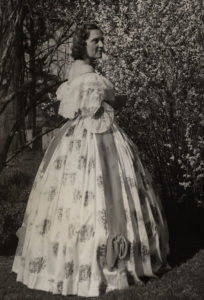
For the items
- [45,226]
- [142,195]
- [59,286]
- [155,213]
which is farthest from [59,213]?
[155,213]

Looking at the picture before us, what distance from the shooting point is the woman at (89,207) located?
436 centimetres

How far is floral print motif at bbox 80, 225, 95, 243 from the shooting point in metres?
4.36

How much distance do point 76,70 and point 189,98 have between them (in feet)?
6.25

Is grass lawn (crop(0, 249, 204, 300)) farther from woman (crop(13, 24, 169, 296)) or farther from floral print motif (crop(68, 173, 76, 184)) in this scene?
floral print motif (crop(68, 173, 76, 184))

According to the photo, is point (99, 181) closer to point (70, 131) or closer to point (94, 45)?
point (70, 131)

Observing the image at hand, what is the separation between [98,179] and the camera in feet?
14.6

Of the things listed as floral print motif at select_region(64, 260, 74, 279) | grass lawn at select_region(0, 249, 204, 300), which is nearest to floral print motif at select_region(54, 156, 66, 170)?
floral print motif at select_region(64, 260, 74, 279)

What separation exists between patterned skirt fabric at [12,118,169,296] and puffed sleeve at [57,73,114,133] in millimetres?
86

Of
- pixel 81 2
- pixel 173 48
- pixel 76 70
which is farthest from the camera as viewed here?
pixel 81 2

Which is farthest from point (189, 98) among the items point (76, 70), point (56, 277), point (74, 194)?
point (56, 277)

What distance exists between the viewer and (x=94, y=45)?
474 cm

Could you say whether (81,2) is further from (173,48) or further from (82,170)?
(82,170)

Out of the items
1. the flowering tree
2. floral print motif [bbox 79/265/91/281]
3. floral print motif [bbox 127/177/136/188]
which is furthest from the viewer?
the flowering tree

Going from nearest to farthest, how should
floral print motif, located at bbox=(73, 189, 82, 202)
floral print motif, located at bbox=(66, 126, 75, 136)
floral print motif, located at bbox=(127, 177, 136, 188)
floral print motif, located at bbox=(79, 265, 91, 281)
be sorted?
floral print motif, located at bbox=(79, 265, 91, 281)
floral print motif, located at bbox=(73, 189, 82, 202)
floral print motif, located at bbox=(127, 177, 136, 188)
floral print motif, located at bbox=(66, 126, 75, 136)
